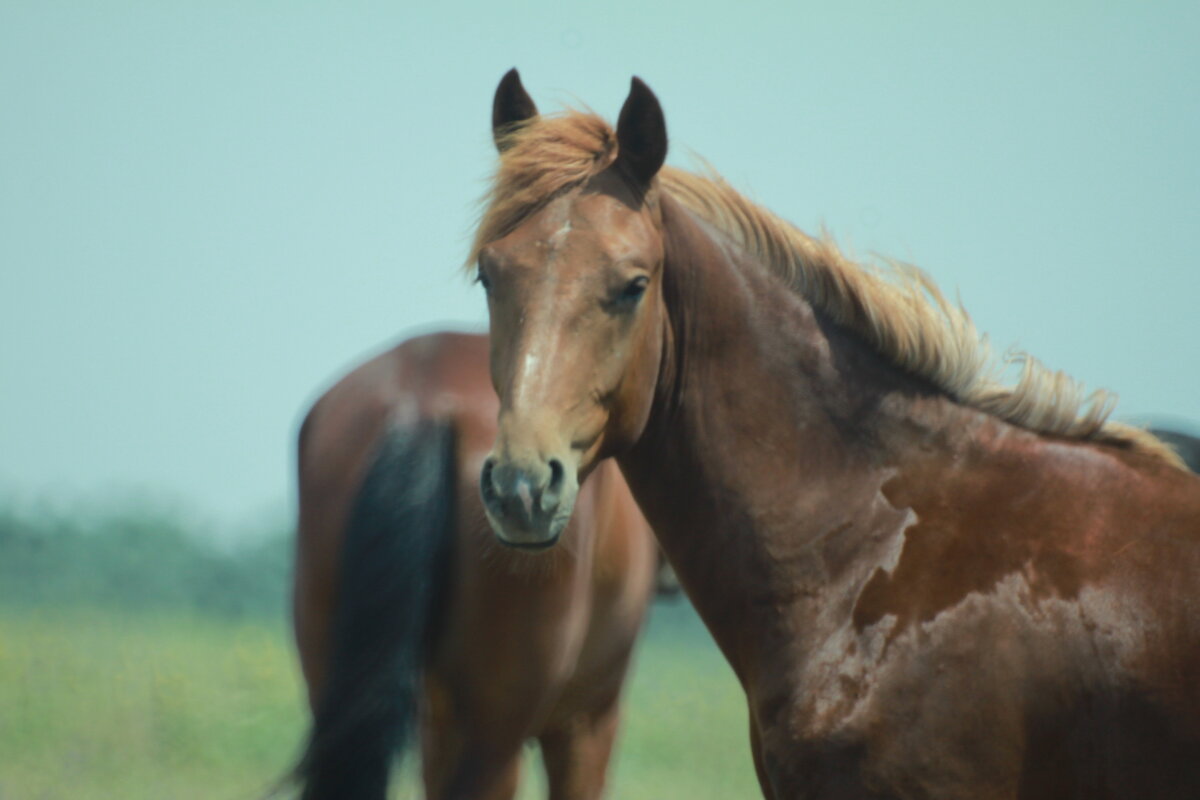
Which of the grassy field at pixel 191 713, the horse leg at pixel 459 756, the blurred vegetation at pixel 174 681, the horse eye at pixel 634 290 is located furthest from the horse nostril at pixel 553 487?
the grassy field at pixel 191 713

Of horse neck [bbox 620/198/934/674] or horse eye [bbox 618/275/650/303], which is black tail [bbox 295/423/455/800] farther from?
horse eye [bbox 618/275/650/303]

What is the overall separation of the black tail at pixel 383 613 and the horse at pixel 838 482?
112cm

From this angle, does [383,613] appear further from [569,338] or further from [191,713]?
[191,713]

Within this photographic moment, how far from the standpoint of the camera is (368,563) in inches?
155

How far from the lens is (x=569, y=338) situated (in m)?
2.74

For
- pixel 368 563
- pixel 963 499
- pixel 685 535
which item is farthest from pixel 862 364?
pixel 368 563

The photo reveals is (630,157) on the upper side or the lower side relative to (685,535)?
upper

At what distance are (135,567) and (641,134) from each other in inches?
486

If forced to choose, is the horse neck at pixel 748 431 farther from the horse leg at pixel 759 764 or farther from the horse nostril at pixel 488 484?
the horse nostril at pixel 488 484

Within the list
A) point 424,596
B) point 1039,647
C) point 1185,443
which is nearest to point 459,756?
point 424,596

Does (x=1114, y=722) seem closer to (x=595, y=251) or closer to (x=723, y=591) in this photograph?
(x=723, y=591)

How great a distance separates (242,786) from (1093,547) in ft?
22.2

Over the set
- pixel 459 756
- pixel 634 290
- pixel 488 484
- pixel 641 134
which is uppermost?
pixel 641 134

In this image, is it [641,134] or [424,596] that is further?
[424,596]
